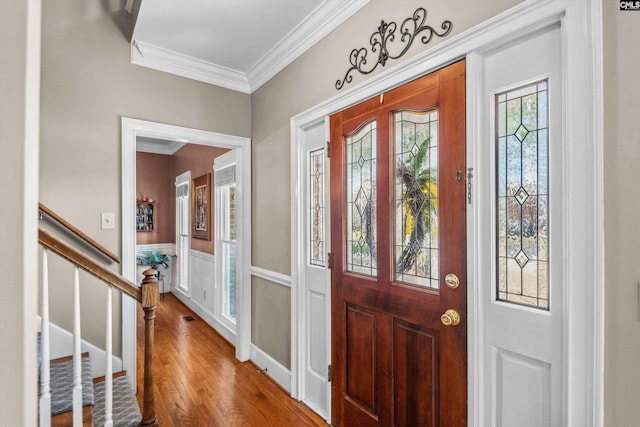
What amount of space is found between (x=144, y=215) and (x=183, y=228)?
2.55 feet

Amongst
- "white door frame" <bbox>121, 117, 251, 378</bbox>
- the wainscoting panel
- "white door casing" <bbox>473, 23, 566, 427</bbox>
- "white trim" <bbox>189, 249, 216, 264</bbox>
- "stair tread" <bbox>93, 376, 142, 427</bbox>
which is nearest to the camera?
"white door casing" <bbox>473, 23, 566, 427</bbox>

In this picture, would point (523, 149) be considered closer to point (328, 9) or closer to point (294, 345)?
point (328, 9)

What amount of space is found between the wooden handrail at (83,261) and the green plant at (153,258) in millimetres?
4091

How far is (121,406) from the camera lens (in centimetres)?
176

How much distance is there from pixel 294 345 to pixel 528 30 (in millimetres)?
2326

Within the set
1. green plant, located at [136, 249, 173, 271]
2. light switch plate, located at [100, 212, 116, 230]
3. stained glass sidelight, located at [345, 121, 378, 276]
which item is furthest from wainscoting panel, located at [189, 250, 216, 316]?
stained glass sidelight, located at [345, 121, 378, 276]

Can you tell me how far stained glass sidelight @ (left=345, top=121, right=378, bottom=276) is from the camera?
182 cm

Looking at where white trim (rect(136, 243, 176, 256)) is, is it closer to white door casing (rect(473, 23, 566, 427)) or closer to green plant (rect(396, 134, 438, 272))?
green plant (rect(396, 134, 438, 272))

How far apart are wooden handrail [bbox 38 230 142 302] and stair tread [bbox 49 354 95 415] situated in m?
0.56

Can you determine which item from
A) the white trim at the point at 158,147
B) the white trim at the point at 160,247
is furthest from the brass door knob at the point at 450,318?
the white trim at the point at 160,247

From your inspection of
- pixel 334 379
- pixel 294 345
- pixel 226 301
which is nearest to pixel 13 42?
pixel 334 379

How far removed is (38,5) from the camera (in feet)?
1.55

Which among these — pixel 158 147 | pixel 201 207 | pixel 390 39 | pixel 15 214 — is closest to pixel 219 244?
pixel 201 207

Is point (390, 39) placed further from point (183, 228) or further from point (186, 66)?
point (183, 228)
